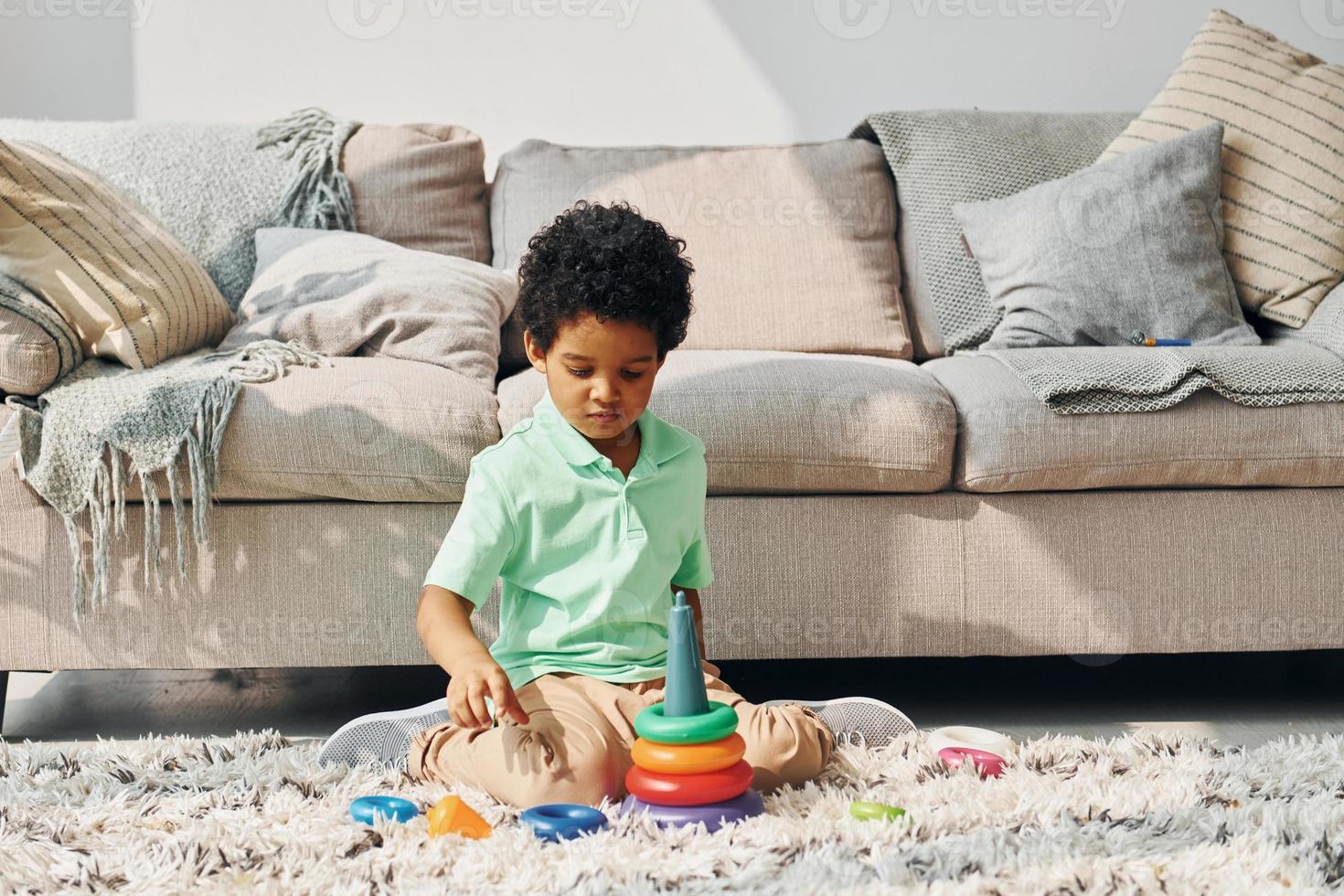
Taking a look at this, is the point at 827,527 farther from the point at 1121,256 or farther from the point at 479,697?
the point at 1121,256

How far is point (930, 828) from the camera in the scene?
4.00 feet

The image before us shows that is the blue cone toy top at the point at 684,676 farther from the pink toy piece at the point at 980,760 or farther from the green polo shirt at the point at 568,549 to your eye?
the pink toy piece at the point at 980,760

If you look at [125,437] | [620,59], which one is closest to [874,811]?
[125,437]

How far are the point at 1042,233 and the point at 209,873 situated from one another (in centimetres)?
179

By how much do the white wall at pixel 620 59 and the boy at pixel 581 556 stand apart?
5.14 feet

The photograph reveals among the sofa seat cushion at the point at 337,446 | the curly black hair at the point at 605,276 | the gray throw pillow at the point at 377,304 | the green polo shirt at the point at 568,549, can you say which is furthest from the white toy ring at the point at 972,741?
the gray throw pillow at the point at 377,304

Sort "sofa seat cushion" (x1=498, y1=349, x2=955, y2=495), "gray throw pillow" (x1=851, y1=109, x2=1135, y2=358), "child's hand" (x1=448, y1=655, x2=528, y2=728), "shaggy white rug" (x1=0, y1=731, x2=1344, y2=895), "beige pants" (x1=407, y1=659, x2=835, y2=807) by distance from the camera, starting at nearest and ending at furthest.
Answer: "shaggy white rug" (x1=0, y1=731, x2=1344, y2=895)
"child's hand" (x1=448, y1=655, x2=528, y2=728)
"beige pants" (x1=407, y1=659, x2=835, y2=807)
"sofa seat cushion" (x1=498, y1=349, x2=955, y2=495)
"gray throw pillow" (x1=851, y1=109, x2=1135, y2=358)

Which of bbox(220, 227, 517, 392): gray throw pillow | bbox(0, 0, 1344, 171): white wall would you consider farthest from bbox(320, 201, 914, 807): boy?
bbox(0, 0, 1344, 171): white wall

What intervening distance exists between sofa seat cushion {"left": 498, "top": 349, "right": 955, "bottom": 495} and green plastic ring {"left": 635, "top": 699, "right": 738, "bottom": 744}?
0.59 meters

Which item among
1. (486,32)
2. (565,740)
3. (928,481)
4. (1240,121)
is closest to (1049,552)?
(928,481)

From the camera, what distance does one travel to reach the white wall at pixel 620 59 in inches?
111

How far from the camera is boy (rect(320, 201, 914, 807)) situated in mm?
1339

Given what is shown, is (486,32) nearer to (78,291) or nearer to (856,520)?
(78,291)

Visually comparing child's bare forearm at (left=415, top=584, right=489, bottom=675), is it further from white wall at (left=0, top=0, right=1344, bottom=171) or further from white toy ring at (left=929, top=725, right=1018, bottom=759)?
white wall at (left=0, top=0, right=1344, bottom=171)
